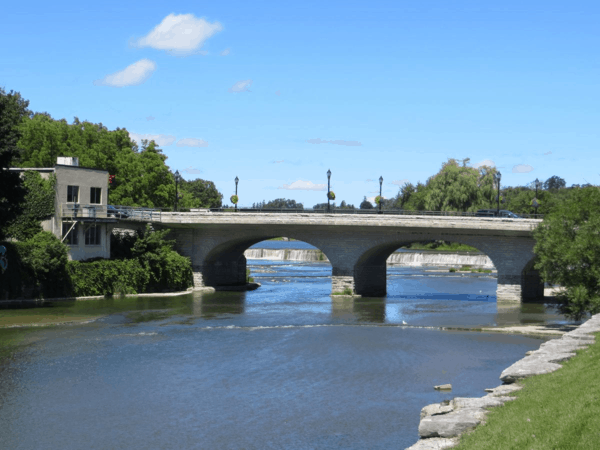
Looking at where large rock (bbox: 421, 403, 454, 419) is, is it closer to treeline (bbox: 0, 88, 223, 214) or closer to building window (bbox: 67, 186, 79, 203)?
building window (bbox: 67, 186, 79, 203)

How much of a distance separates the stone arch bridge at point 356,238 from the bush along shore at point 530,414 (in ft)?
105

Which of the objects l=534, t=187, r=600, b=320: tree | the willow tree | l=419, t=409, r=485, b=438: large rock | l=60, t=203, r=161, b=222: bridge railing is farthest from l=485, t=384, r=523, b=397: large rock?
the willow tree

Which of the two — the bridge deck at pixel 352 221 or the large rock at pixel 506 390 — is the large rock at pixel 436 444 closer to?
the large rock at pixel 506 390

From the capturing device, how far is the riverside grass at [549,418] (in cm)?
1201

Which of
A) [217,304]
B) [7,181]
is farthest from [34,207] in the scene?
[217,304]

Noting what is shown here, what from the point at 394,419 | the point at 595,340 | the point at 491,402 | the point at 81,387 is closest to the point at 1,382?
the point at 81,387

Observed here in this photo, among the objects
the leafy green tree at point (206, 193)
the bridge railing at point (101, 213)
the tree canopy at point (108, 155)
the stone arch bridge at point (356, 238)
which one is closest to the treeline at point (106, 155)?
the tree canopy at point (108, 155)

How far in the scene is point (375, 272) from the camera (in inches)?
2323

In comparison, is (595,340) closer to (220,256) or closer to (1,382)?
(1,382)

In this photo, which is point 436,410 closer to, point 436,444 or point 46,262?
point 436,444

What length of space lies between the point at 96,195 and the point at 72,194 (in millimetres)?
2404

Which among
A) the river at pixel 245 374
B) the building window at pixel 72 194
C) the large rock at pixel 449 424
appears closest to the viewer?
the large rock at pixel 449 424

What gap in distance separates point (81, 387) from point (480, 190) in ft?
291

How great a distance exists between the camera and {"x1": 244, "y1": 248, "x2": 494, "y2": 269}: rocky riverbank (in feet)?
308
